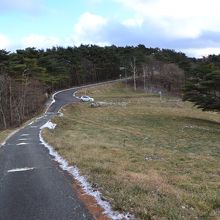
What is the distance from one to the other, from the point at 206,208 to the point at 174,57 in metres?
172

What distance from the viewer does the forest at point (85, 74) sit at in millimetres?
66000

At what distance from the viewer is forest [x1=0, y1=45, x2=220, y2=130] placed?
2598 inches

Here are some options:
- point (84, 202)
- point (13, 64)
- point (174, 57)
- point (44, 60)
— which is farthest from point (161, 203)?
point (174, 57)

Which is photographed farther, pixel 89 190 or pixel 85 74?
pixel 85 74

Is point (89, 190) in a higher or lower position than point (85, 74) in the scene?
lower

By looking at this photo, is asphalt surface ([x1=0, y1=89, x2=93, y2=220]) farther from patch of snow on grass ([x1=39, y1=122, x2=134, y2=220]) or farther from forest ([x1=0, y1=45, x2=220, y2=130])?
forest ([x1=0, y1=45, x2=220, y2=130])

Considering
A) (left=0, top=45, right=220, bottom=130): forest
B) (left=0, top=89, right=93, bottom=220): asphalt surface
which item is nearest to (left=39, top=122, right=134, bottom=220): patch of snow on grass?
(left=0, top=89, right=93, bottom=220): asphalt surface

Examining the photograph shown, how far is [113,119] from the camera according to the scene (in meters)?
64.1

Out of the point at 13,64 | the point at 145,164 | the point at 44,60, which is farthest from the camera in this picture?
the point at 44,60

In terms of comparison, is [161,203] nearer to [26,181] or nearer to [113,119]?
[26,181]

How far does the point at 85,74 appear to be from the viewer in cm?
14300

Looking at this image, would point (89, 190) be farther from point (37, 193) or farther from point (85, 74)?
point (85, 74)

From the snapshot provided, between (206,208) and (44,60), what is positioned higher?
(44,60)

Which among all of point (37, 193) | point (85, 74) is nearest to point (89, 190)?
point (37, 193)
